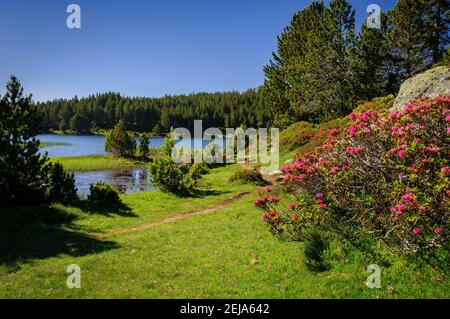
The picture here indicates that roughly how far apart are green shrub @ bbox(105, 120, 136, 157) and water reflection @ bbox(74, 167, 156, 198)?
11.1 metres

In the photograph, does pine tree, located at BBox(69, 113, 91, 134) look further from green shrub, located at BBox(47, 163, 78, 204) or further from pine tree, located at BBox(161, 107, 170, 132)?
green shrub, located at BBox(47, 163, 78, 204)

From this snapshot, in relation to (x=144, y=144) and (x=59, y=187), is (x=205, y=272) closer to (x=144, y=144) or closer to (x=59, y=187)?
(x=59, y=187)

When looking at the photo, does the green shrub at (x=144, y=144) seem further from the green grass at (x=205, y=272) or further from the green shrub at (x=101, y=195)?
the green grass at (x=205, y=272)

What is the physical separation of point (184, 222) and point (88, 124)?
17939cm

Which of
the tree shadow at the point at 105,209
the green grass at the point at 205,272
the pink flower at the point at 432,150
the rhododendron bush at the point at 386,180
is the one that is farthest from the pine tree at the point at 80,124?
the pink flower at the point at 432,150

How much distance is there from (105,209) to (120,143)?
45.7 metres

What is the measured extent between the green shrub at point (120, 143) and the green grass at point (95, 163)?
1759mm

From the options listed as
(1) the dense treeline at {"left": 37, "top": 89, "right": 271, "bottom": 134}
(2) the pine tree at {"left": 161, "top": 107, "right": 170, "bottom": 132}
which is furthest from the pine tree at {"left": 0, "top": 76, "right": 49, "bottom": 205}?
(2) the pine tree at {"left": 161, "top": 107, "right": 170, "bottom": 132}

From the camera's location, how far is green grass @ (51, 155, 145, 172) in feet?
190

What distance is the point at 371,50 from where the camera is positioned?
44562 millimetres

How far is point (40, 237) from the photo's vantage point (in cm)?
1864

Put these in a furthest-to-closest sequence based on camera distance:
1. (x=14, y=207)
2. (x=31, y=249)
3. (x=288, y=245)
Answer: (x=14, y=207), (x=31, y=249), (x=288, y=245)
